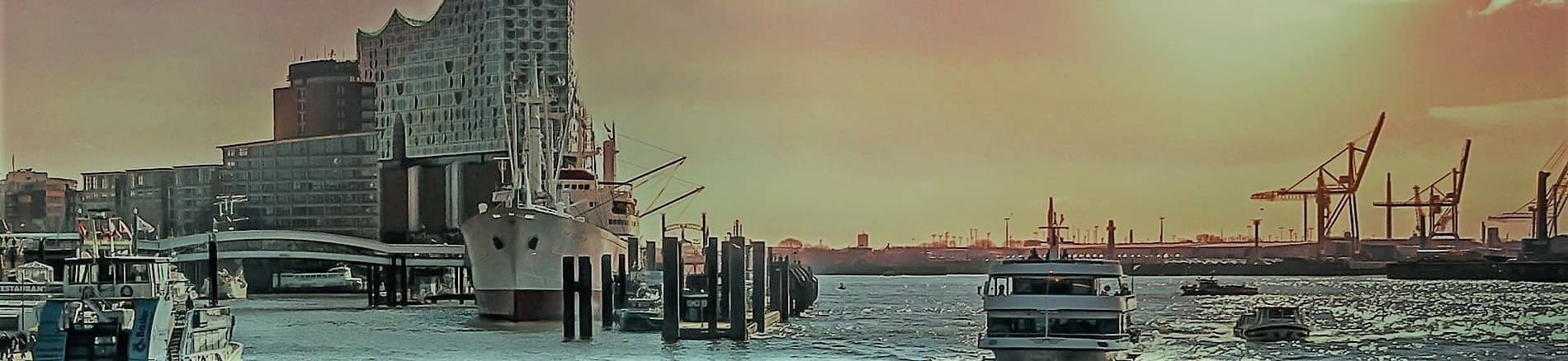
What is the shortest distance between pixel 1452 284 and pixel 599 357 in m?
3.96

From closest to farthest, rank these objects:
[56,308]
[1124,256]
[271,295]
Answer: [56,308]
[1124,256]
[271,295]

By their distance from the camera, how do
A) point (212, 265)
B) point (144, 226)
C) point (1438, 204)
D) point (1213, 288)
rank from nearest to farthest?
1. point (1438, 204)
2. point (1213, 288)
3. point (212, 265)
4. point (144, 226)

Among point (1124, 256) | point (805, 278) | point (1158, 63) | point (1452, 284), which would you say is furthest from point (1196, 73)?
point (805, 278)

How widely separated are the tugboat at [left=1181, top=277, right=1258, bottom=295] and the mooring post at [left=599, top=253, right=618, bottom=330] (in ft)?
9.02

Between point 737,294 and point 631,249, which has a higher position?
point 631,249

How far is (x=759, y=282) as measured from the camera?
36.4 ft

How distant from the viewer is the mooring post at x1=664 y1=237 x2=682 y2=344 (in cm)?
1070

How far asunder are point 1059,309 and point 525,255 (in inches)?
113

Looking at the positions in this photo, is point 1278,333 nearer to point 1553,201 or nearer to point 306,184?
point 1553,201

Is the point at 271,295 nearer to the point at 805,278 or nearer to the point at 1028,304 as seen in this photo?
the point at 805,278

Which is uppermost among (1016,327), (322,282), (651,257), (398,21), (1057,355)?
(398,21)

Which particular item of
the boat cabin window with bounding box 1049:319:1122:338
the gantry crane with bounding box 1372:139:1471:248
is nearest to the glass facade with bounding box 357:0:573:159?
the boat cabin window with bounding box 1049:319:1122:338

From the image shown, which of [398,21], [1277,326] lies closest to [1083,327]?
[1277,326]

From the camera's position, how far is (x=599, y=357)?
1044 centimetres
